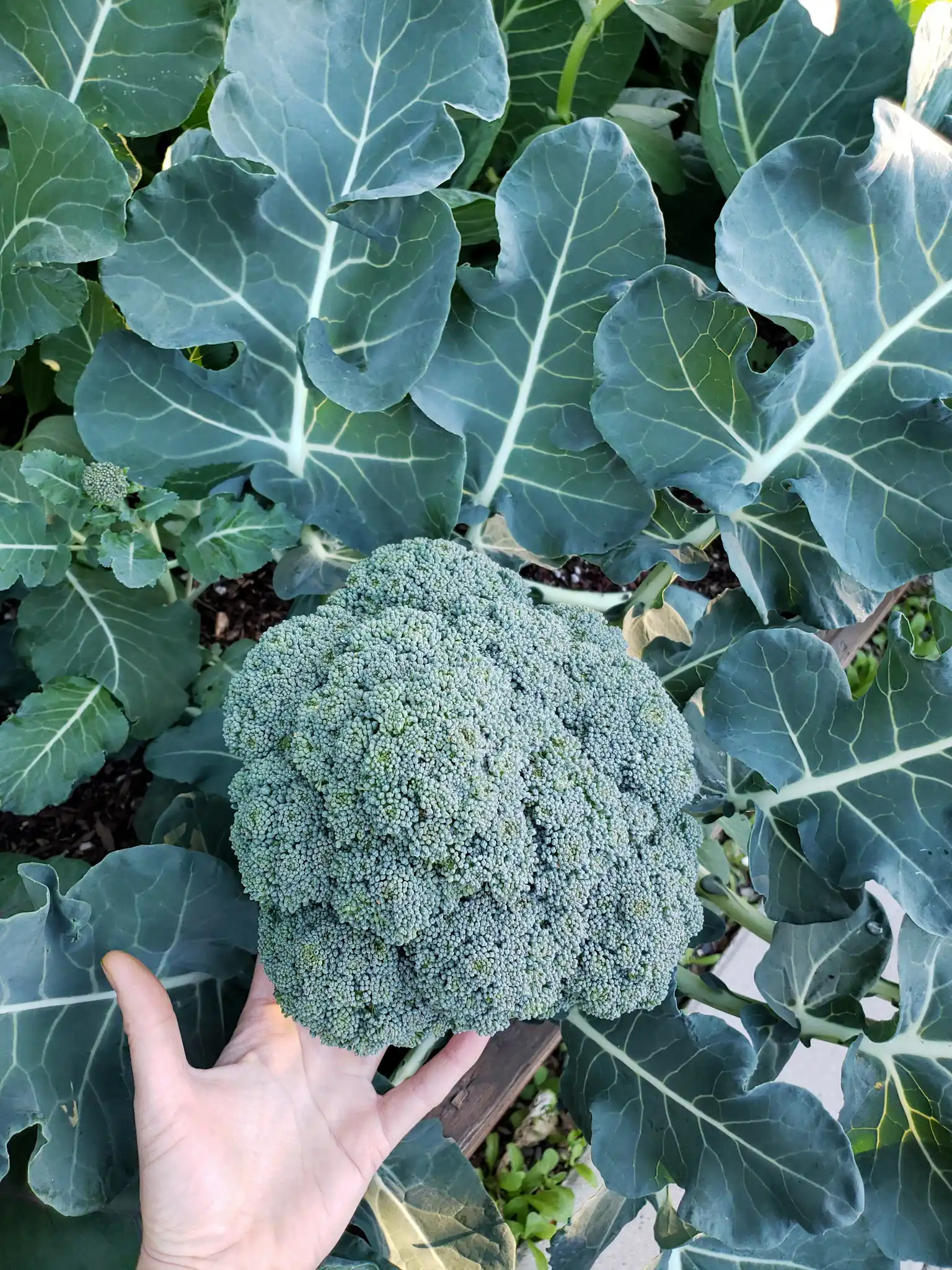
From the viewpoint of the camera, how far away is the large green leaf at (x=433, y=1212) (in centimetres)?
107

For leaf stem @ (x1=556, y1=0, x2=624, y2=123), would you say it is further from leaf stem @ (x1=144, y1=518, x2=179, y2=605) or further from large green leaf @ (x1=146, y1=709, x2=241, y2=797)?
large green leaf @ (x1=146, y1=709, x2=241, y2=797)

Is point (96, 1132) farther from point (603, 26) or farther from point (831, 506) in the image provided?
point (603, 26)

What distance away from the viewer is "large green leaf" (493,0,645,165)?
1199 millimetres

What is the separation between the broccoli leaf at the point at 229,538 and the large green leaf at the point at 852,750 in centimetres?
Result: 54

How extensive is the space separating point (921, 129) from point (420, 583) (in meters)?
0.69

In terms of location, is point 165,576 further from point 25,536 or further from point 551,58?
point 551,58

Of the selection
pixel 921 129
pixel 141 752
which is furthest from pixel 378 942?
pixel 921 129

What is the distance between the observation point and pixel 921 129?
905mm

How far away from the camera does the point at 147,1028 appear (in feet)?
2.51

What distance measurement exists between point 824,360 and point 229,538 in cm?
69

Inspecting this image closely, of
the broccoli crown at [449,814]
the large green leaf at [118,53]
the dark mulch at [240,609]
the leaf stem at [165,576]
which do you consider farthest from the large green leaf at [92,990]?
the large green leaf at [118,53]

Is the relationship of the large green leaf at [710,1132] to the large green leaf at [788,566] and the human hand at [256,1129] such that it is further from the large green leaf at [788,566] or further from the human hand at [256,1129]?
the large green leaf at [788,566]

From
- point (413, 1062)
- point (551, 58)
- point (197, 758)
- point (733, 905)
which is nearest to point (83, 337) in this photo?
point (197, 758)

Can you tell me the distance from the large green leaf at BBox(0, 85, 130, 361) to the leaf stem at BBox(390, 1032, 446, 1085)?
0.95 m
